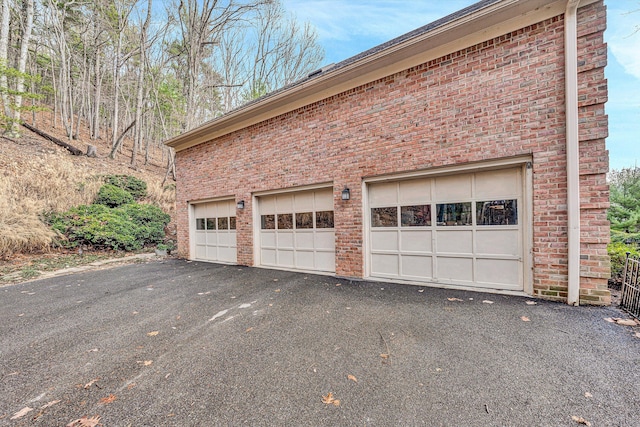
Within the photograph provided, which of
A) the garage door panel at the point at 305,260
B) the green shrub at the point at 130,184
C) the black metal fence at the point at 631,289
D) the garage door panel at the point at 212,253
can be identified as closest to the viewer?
the black metal fence at the point at 631,289

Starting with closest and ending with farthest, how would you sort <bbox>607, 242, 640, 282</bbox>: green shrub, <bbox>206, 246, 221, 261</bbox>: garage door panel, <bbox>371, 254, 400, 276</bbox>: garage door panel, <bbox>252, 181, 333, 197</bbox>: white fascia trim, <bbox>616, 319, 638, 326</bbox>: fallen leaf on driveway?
1. <bbox>616, 319, 638, 326</bbox>: fallen leaf on driveway
2. <bbox>607, 242, 640, 282</bbox>: green shrub
3. <bbox>371, 254, 400, 276</bbox>: garage door panel
4. <bbox>252, 181, 333, 197</bbox>: white fascia trim
5. <bbox>206, 246, 221, 261</bbox>: garage door panel

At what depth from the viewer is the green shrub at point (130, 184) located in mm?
11562

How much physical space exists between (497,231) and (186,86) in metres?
19.1

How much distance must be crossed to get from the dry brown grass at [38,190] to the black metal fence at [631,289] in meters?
13.0

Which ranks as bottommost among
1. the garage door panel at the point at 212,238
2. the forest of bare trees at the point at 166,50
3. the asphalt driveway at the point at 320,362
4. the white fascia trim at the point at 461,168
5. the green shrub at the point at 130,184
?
the asphalt driveway at the point at 320,362

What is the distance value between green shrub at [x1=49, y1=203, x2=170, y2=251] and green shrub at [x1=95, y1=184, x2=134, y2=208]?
40 cm

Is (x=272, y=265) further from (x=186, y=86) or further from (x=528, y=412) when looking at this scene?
(x=186, y=86)

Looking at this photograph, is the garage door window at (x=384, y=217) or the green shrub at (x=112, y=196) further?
the green shrub at (x=112, y=196)

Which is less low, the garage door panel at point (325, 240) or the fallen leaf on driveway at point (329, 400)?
the garage door panel at point (325, 240)

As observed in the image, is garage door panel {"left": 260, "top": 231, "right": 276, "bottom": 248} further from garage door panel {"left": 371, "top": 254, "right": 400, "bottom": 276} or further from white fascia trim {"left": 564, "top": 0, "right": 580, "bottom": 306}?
white fascia trim {"left": 564, "top": 0, "right": 580, "bottom": 306}

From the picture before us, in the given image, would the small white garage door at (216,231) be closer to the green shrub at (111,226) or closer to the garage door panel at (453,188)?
the green shrub at (111,226)

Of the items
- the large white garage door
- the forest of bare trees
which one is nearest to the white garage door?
the large white garage door

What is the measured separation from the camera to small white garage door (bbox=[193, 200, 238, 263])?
25.7 ft

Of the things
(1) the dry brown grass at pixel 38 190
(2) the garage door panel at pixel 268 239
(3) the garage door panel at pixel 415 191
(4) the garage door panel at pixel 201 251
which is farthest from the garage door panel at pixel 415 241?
(1) the dry brown grass at pixel 38 190
